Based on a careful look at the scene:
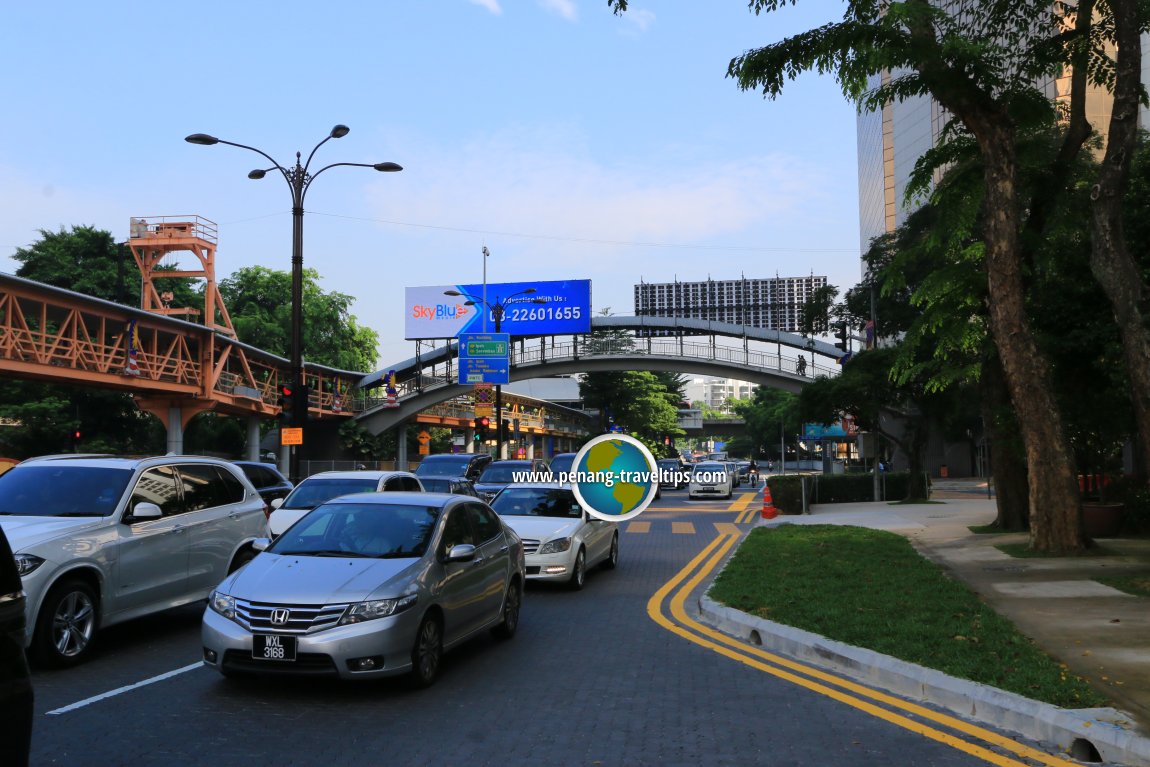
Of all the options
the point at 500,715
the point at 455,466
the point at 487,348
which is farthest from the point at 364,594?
the point at 487,348

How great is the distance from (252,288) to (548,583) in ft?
227

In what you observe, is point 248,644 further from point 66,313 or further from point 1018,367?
point 66,313

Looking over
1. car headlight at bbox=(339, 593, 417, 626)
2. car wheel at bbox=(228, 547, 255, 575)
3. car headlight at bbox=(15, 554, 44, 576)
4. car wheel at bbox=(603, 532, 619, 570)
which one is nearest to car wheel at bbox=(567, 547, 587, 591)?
car wheel at bbox=(603, 532, 619, 570)

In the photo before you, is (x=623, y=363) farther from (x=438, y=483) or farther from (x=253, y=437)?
(x=438, y=483)

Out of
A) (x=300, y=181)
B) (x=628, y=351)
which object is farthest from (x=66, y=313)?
(x=628, y=351)

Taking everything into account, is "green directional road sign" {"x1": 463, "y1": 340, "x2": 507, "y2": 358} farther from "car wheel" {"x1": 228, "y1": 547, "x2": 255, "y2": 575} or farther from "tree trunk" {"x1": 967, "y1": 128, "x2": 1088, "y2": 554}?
"car wheel" {"x1": 228, "y1": 547, "x2": 255, "y2": 575}

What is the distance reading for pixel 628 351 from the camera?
60.4 m

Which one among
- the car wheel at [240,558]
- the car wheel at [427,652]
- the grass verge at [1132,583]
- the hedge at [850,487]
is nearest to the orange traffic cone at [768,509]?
the hedge at [850,487]

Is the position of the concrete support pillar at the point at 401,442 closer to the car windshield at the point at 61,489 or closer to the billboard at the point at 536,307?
the billboard at the point at 536,307

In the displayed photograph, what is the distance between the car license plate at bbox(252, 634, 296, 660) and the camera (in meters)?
6.85

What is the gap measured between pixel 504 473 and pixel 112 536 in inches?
766

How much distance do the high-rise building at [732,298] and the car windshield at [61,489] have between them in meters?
115

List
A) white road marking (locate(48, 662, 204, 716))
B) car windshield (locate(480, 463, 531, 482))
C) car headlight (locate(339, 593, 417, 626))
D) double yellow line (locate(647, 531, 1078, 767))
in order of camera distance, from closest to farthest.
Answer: double yellow line (locate(647, 531, 1078, 767)), white road marking (locate(48, 662, 204, 716)), car headlight (locate(339, 593, 417, 626)), car windshield (locate(480, 463, 531, 482))

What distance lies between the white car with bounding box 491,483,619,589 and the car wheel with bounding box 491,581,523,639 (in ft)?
9.60
